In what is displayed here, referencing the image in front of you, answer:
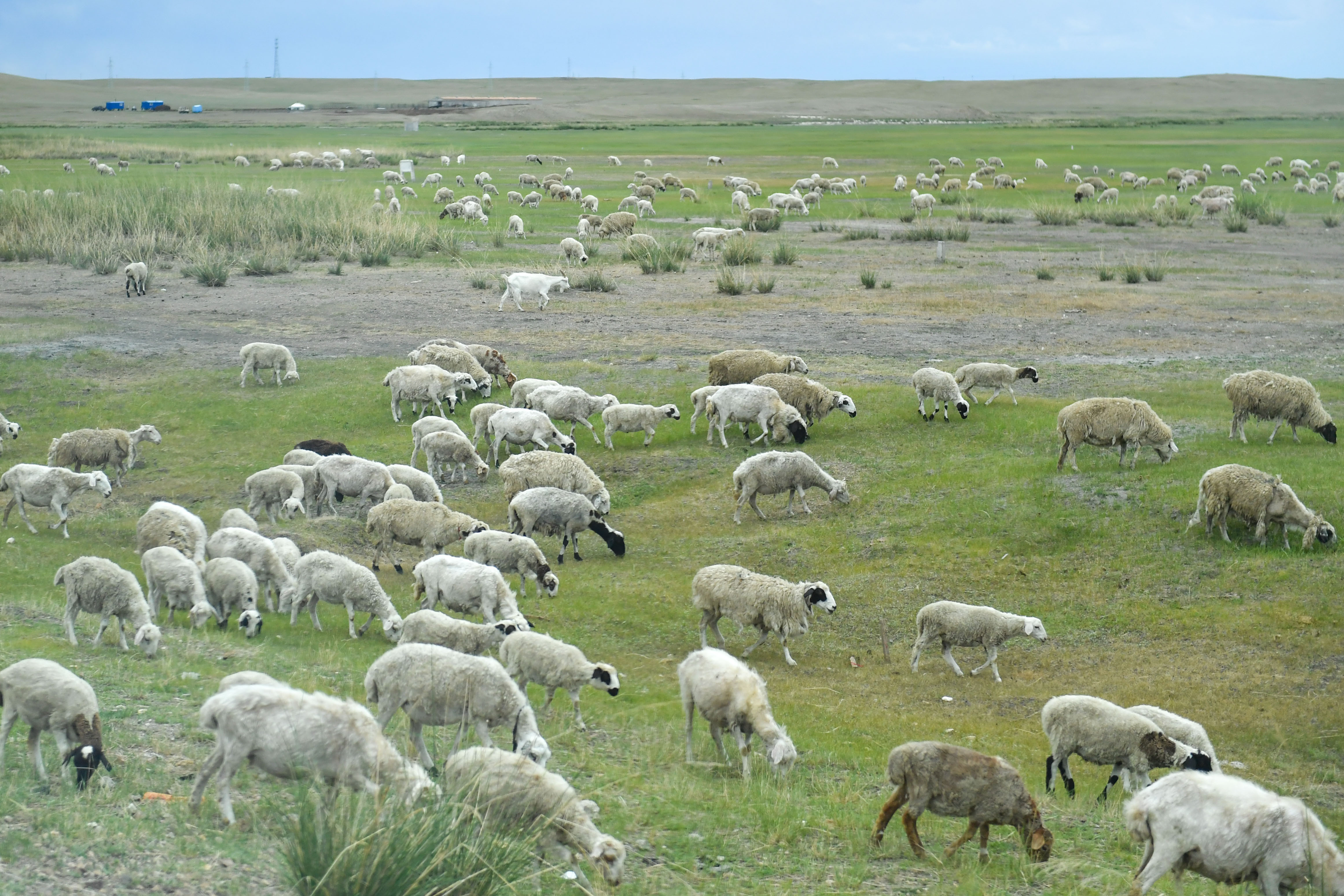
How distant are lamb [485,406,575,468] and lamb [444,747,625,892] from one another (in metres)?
13.9

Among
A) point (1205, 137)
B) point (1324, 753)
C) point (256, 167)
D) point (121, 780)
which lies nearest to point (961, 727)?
point (1324, 753)

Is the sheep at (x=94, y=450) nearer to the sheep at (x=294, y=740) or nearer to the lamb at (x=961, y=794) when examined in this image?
the sheep at (x=294, y=740)

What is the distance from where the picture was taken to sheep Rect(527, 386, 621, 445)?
23594mm

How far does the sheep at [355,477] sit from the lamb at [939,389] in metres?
10.4

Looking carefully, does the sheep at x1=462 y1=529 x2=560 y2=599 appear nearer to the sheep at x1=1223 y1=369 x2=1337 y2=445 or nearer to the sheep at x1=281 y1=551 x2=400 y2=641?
the sheep at x1=281 y1=551 x2=400 y2=641

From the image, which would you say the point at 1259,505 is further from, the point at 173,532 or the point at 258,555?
the point at 173,532

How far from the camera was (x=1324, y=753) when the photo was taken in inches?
504

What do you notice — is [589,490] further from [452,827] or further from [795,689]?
[452,827]

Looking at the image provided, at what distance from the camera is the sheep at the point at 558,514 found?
1866 centimetres

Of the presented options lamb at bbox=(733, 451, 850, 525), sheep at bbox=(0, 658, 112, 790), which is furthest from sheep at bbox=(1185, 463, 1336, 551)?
sheep at bbox=(0, 658, 112, 790)

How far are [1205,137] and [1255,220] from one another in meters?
65.8

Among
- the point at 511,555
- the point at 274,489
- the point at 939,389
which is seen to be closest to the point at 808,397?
the point at 939,389

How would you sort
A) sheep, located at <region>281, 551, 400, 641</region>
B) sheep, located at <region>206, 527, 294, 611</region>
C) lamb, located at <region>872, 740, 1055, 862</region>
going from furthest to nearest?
sheep, located at <region>206, 527, 294, 611</region>, sheep, located at <region>281, 551, 400, 641</region>, lamb, located at <region>872, 740, 1055, 862</region>

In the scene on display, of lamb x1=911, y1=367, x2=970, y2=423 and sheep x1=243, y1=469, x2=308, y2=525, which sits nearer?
sheep x1=243, y1=469, x2=308, y2=525
